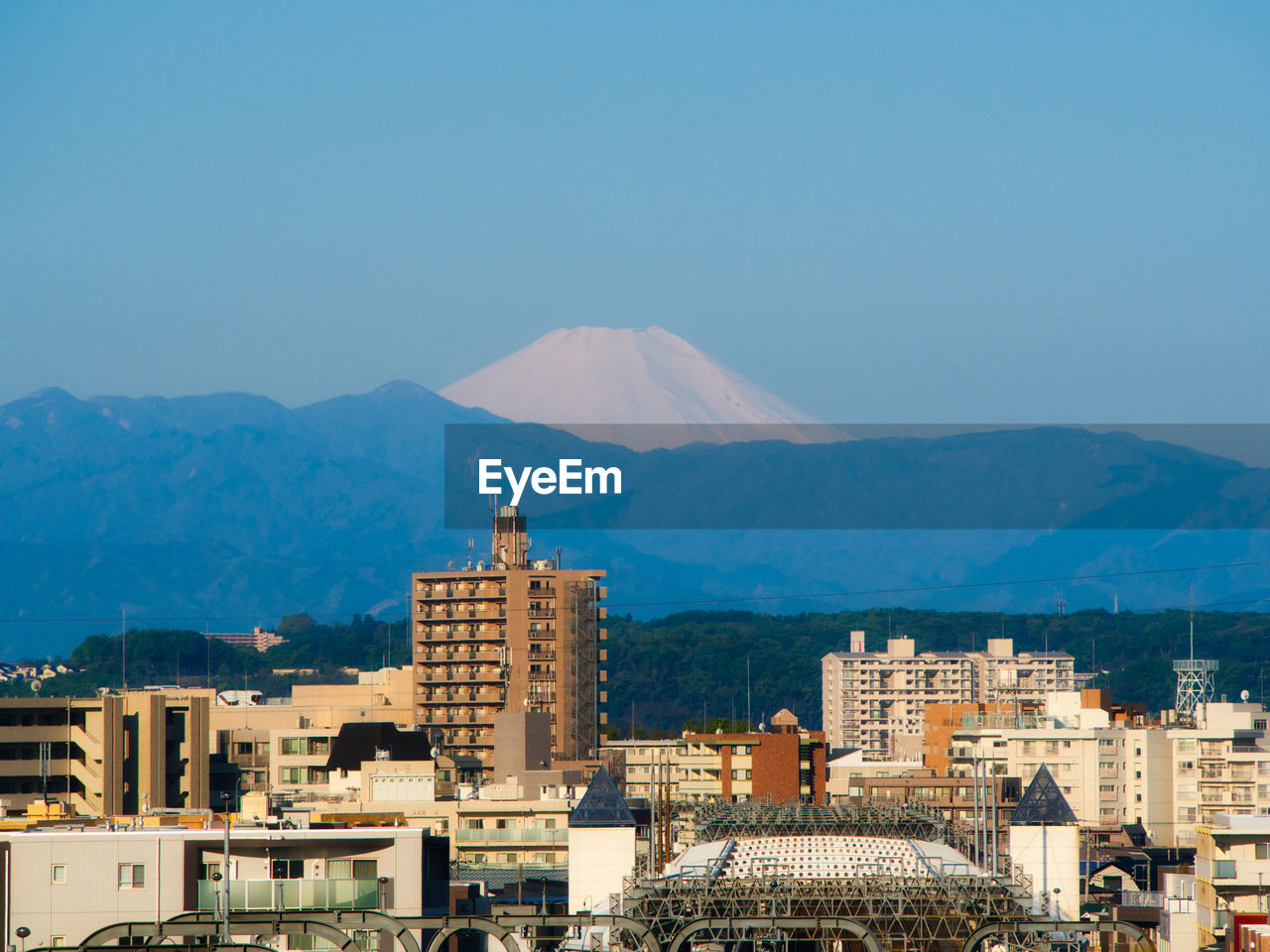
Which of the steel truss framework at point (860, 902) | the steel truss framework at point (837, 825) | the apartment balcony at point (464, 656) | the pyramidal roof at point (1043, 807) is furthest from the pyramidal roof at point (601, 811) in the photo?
the apartment balcony at point (464, 656)

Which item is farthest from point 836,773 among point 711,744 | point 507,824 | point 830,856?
point 830,856

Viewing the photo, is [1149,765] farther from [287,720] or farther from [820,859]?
[820,859]

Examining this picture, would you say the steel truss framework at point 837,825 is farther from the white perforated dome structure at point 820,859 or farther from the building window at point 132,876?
the building window at point 132,876

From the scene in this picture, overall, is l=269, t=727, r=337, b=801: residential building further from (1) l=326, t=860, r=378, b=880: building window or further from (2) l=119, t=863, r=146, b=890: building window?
(2) l=119, t=863, r=146, b=890: building window

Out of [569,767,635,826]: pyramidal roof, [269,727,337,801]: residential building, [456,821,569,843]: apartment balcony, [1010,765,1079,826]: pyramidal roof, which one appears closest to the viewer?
[1010,765,1079,826]: pyramidal roof

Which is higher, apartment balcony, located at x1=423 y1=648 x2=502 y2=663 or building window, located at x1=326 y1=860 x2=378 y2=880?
apartment balcony, located at x1=423 y1=648 x2=502 y2=663

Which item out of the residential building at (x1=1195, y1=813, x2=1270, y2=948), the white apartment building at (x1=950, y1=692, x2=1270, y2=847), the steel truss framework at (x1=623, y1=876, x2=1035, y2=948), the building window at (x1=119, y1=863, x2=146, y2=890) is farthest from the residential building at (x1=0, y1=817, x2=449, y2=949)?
the white apartment building at (x1=950, y1=692, x2=1270, y2=847)

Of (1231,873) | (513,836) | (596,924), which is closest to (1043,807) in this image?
(1231,873)
